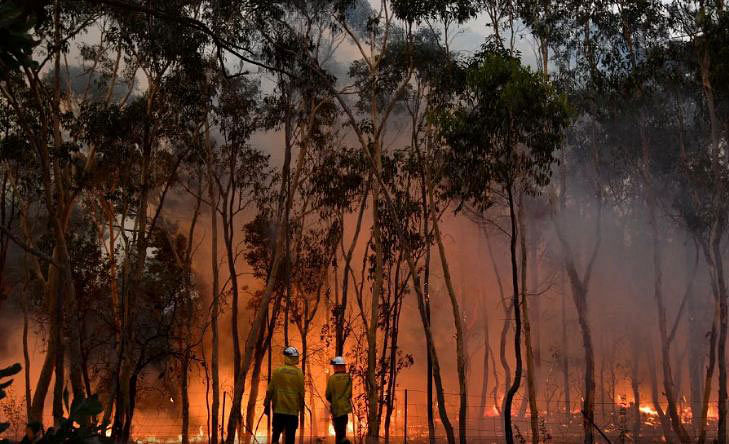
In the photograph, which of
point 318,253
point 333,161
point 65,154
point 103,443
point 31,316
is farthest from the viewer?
point 31,316

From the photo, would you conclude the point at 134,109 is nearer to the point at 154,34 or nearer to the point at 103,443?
the point at 154,34

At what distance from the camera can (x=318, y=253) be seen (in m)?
24.4

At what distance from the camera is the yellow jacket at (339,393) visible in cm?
926

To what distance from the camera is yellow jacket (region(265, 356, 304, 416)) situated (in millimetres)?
8828

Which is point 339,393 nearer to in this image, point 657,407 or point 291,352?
point 291,352

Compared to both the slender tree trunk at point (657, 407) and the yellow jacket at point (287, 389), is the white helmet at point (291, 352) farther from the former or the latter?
the slender tree trunk at point (657, 407)

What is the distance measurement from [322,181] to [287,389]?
12817mm

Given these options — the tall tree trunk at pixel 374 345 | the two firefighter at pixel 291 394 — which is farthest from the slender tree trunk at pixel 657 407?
the two firefighter at pixel 291 394

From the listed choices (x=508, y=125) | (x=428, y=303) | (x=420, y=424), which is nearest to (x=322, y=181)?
(x=428, y=303)

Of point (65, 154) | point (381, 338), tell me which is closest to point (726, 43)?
point (65, 154)

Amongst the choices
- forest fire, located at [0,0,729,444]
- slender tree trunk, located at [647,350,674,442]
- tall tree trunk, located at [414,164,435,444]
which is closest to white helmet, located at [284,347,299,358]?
forest fire, located at [0,0,729,444]

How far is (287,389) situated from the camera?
29.1 ft

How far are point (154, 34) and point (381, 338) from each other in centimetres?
2107

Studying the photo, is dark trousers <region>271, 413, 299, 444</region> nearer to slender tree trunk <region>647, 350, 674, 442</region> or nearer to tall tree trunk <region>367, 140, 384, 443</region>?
tall tree trunk <region>367, 140, 384, 443</region>
